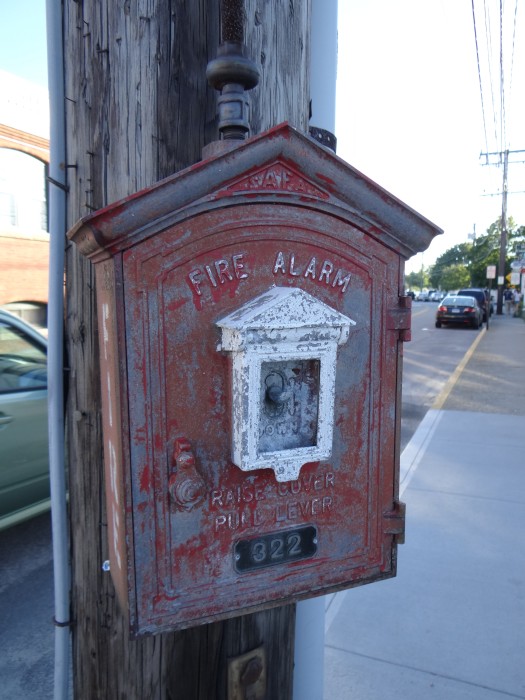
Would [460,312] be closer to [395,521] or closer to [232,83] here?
[395,521]

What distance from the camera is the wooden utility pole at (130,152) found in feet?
4.53

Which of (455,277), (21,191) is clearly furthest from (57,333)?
(455,277)

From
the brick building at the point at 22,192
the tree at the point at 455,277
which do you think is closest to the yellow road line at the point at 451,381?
the brick building at the point at 22,192

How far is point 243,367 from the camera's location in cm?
114

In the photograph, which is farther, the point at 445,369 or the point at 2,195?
the point at 2,195

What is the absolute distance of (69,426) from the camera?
4.99ft

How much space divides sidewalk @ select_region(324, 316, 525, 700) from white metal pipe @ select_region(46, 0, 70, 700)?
56.9 inches

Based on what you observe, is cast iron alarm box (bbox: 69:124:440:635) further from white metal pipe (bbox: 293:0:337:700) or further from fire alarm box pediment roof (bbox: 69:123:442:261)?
white metal pipe (bbox: 293:0:337:700)

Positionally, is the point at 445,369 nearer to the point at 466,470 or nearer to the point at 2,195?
the point at 466,470

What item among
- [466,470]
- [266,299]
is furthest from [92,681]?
[466,470]

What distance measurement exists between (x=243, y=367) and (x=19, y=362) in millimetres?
3050

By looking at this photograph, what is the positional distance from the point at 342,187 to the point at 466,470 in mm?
4376

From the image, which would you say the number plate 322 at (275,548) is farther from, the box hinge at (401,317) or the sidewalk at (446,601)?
the sidewalk at (446,601)

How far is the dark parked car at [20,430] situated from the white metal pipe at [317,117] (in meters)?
2.25
